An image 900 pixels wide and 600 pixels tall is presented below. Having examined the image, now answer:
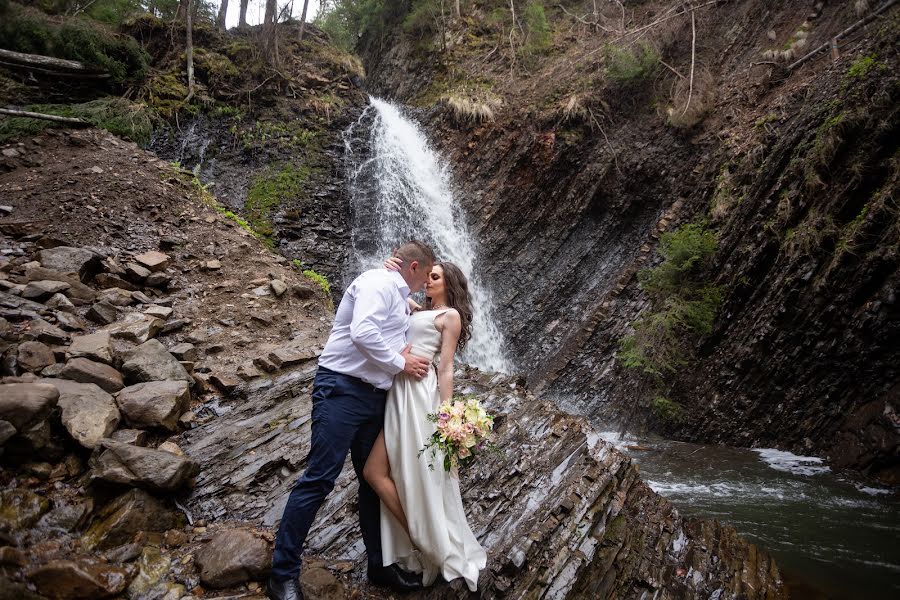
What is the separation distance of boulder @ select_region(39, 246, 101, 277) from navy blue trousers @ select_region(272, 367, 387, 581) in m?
5.53

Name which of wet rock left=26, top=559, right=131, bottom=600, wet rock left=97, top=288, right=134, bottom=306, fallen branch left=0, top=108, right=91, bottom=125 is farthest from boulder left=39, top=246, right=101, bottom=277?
wet rock left=26, top=559, right=131, bottom=600

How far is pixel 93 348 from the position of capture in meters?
4.76

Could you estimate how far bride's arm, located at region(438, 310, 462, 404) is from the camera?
301cm

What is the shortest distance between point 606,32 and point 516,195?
6151mm

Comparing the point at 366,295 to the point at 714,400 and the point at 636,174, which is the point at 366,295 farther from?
the point at 636,174

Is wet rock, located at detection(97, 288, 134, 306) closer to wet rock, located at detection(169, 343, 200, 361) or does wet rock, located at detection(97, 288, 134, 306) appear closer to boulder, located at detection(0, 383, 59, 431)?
wet rock, located at detection(169, 343, 200, 361)

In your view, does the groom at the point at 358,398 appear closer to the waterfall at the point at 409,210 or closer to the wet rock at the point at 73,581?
the wet rock at the point at 73,581

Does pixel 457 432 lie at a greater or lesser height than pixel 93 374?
greater

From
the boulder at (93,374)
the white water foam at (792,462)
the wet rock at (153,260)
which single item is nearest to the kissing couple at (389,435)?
the boulder at (93,374)

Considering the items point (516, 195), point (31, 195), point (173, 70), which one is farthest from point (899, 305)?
point (173, 70)

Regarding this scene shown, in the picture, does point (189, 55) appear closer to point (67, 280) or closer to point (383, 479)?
point (67, 280)

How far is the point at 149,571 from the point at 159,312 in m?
4.23

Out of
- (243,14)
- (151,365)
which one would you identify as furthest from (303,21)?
(151,365)

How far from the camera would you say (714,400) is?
764 centimetres
